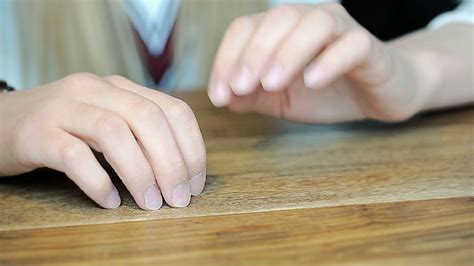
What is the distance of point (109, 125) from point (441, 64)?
1.24 ft

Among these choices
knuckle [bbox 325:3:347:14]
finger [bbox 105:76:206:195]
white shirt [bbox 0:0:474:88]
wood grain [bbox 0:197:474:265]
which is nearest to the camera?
wood grain [bbox 0:197:474:265]

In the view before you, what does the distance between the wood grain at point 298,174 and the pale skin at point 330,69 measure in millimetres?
25

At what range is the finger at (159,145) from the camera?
1.53 feet

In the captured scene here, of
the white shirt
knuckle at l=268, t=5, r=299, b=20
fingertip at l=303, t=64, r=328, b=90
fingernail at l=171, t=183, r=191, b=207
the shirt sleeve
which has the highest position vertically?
knuckle at l=268, t=5, r=299, b=20

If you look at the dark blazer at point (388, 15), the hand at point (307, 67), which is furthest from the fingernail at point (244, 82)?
the dark blazer at point (388, 15)

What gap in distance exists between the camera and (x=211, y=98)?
0.55 meters

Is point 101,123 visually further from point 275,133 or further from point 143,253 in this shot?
point 275,133

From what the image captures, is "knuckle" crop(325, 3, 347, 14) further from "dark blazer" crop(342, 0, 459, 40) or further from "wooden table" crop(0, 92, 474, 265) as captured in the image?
"dark blazer" crop(342, 0, 459, 40)

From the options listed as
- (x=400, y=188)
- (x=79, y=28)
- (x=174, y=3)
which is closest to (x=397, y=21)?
(x=174, y=3)

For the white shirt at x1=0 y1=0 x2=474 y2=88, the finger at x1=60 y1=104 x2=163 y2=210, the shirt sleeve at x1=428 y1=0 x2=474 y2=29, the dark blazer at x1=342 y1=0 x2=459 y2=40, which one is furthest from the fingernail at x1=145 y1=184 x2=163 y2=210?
the dark blazer at x1=342 y1=0 x2=459 y2=40

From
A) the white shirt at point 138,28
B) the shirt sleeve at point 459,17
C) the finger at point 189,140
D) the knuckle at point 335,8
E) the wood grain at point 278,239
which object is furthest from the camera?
the white shirt at point 138,28

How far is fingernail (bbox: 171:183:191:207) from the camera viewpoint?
47cm

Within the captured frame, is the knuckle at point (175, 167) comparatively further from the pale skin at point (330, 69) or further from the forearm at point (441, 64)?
the forearm at point (441, 64)

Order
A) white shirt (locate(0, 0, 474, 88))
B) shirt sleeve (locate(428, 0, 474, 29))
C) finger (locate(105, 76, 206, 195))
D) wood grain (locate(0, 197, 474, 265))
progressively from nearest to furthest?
wood grain (locate(0, 197, 474, 265)) < finger (locate(105, 76, 206, 195)) < shirt sleeve (locate(428, 0, 474, 29)) < white shirt (locate(0, 0, 474, 88))
